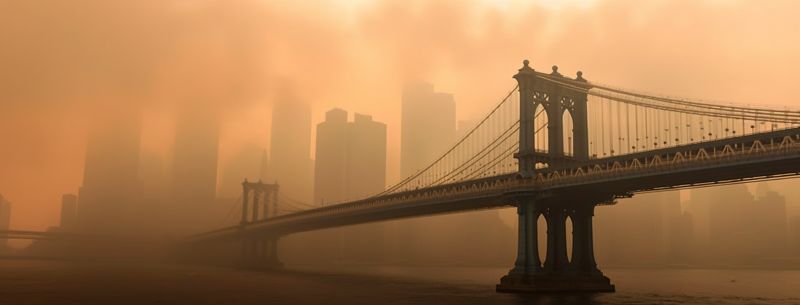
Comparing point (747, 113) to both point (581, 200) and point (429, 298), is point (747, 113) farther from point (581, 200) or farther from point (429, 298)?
point (429, 298)

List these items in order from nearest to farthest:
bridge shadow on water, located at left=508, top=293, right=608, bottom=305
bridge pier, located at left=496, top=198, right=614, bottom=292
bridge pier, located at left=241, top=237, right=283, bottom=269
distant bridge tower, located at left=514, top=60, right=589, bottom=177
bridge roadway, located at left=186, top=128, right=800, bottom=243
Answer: bridge roadway, located at left=186, top=128, right=800, bottom=243
bridge shadow on water, located at left=508, top=293, right=608, bottom=305
bridge pier, located at left=496, top=198, right=614, bottom=292
distant bridge tower, located at left=514, top=60, right=589, bottom=177
bridge pier, located at left=241, top=237, right=283, bottom=269

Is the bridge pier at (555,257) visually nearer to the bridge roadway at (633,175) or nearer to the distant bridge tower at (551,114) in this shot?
the bridge roadway at (633,175)

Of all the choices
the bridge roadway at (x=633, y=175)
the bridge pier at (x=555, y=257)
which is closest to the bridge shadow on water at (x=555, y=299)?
the bridge pier at (x=555, y=257)

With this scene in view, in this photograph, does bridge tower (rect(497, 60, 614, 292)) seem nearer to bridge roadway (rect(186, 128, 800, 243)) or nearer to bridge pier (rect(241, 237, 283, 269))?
bridge roadway (rect(186, 128, 800, 243))

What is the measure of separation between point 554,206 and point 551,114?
30.3 ft

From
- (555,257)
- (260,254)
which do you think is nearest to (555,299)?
(555,257)

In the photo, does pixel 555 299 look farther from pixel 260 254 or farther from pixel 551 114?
pixel 260 254

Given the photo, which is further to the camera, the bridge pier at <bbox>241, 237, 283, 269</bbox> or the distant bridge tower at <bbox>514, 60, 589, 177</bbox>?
the bridge pier at <bbox>241, 237, 283, 269</bbox>

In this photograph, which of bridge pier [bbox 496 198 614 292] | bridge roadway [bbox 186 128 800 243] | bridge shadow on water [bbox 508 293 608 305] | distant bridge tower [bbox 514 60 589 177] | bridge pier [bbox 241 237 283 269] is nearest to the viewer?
bridge roadway [bbox 186 128 800 243]

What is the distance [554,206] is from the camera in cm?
7075

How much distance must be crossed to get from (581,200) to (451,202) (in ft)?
52.5

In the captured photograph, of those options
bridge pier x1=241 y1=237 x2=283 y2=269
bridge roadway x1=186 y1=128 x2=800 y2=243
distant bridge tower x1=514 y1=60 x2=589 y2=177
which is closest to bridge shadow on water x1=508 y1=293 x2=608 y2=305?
bridge roadway x1=186 y1=128 x2=800 y2=243

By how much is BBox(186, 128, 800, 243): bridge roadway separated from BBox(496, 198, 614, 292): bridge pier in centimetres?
271

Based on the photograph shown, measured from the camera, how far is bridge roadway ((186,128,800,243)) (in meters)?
49.2
